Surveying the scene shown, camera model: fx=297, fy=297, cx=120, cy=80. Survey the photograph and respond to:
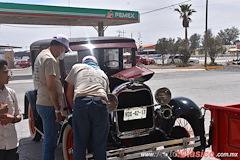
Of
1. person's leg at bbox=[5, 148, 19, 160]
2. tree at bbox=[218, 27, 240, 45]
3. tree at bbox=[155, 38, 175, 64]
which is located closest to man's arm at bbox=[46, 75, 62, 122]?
person's leg at bbox=[5, 148, 19, 160]

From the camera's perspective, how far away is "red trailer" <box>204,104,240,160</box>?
3.32 metres

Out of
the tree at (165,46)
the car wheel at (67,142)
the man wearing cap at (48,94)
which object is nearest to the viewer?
the man wearing cap at (48,94)

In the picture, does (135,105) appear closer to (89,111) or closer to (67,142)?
(67,142)

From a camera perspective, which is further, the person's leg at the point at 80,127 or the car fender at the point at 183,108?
the car fender at the point at 183,108

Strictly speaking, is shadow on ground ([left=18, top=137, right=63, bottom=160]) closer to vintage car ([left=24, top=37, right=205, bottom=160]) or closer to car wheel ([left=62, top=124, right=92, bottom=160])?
car wheel ([left=62, top=124, right=92, bottom=160])

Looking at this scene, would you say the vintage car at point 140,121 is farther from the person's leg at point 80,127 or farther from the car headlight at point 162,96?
the person's leg at point 80,127

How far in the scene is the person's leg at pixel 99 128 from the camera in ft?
10.6

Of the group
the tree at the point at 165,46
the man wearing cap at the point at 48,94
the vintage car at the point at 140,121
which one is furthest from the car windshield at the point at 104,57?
the tree at the point at 165,46

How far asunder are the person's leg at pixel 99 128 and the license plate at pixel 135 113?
863 mm

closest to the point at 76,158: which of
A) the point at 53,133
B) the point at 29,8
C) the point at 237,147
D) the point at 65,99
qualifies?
the point at 53,133

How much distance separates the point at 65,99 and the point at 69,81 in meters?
0.48

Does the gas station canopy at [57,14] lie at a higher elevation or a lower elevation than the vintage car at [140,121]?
higher

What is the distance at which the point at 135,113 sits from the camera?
4.29 m

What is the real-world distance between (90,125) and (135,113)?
1.14 metres
